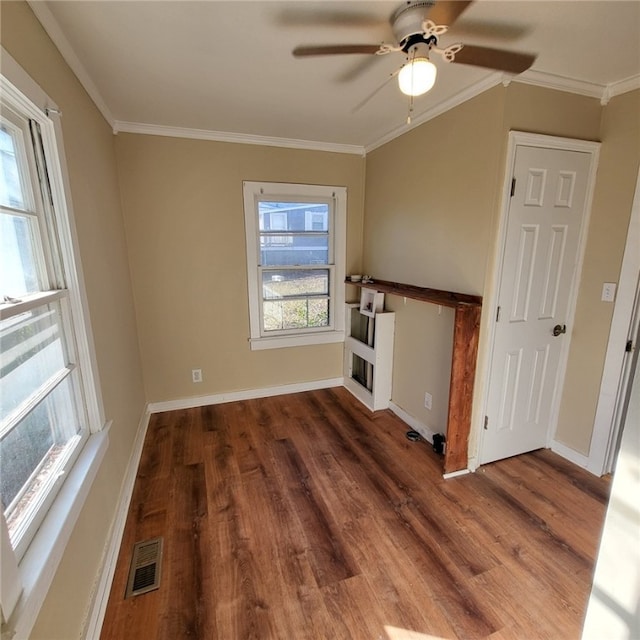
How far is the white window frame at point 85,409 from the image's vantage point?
85cm

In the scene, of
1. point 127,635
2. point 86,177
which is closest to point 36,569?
point 127,635

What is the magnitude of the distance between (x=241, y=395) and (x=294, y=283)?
1254 mm

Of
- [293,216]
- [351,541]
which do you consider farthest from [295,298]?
[351,541]

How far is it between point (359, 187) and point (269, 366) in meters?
2.04

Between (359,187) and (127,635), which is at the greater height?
(359,187)

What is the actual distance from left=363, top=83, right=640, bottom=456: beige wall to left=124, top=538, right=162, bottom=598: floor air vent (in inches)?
77.6

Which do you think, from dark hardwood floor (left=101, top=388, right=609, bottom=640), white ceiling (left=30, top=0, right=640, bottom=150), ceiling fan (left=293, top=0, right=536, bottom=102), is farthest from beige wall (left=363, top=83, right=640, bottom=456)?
ceiling fan (left=293, top=0, right=536, bottom=102)

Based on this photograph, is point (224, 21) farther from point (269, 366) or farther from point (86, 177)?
point (269, 366)

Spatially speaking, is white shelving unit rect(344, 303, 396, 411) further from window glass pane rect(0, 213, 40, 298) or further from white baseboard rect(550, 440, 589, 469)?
window glass pane rect(0, 213, 40, 298)

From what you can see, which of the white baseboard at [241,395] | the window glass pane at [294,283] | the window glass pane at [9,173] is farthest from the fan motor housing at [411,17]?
the white baseboard at [241,395]

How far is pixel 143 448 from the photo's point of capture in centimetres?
258

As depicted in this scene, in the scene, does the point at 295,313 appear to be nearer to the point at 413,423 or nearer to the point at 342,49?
the point at 413,423

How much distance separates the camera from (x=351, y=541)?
1773 mm

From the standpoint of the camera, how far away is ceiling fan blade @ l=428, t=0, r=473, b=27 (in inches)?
42.5
